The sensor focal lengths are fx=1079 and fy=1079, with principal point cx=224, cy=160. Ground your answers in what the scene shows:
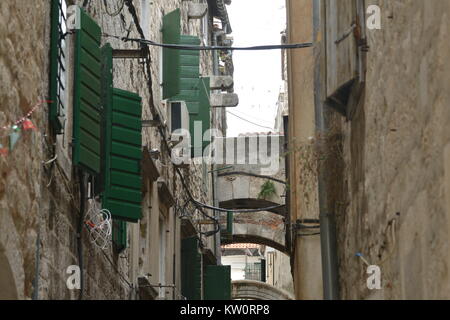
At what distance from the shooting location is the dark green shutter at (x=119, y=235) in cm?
1124

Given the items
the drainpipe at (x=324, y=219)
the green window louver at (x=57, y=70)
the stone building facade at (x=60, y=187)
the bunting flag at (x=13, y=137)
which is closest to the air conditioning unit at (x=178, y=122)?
the stone building facade at (x=60, y=187)

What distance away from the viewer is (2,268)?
21.1 feet

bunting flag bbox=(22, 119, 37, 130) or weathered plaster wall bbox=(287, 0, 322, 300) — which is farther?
weathered plaster wall bbox=(287, 0, 322, 300)

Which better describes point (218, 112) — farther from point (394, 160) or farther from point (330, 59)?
point (394, 160)

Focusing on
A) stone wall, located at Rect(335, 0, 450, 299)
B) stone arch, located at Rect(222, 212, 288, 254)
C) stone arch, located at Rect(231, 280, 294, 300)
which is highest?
stone arch, located at Rect(222, 212, 288, 254)

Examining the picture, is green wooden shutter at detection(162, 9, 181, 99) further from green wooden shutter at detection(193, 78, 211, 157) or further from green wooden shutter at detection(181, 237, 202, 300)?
green wooden shutter at detection(181, 237, 202, 300)

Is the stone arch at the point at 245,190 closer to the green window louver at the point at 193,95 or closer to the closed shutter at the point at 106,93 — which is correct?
the green window louver at the point at 193,95

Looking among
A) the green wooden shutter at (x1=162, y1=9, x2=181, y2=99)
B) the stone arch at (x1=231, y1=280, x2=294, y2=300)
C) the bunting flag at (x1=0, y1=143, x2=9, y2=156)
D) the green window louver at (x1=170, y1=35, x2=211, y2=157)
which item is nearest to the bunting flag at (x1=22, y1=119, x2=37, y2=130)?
the bunting flag at (x1=0, y1=143, x2=9, y2=156)

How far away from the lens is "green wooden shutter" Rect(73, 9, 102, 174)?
8.57 meters

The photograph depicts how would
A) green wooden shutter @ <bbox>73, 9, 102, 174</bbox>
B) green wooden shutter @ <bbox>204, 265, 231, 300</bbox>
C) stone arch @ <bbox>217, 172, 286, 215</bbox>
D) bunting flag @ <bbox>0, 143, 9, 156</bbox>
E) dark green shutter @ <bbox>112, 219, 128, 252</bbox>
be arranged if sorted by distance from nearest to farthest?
bunting flag @ <bbox>0, 143, 9, 156</bbox> → green wooden shutter @ <bbox>73, 9, 102, 174</bbox> → dark green shutter @ <bbox>112, 219, 128, 252</bbox> → green wooden shutter @ <bbox>204, 265, 231, 300</bbox> → stone arch @ <bbox>217, 172, 286, 215</bbox>

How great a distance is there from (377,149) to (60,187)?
8.71 ft

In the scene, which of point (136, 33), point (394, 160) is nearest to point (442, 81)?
point (394, 160)

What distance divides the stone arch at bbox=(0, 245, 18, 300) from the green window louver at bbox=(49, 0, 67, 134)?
165cm
